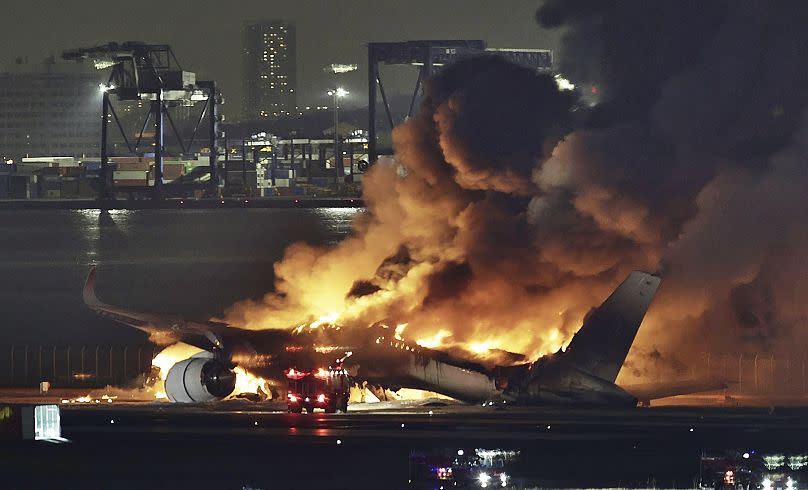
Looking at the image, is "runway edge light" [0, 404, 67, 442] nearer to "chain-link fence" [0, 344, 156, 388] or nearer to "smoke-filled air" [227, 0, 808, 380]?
"smoke-filled air" [227, 0, 808, 380]

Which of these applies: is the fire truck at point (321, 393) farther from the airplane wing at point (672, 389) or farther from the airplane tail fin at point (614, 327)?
the airplane wing at point (672, 389)

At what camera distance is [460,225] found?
87.5 metres

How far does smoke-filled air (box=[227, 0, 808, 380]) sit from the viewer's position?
270ft

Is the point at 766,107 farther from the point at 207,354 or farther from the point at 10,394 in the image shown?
the point at 10,394

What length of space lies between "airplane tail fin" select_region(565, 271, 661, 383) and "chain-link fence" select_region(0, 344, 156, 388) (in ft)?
117

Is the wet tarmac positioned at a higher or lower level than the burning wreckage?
lower

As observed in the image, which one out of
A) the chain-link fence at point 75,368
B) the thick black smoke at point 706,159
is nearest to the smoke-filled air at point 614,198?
the thick black smoke at point 706,159

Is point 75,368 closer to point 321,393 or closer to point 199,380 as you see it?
point 199,380

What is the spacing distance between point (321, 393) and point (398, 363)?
5.09 metres

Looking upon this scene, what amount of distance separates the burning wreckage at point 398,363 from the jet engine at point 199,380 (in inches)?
1.9

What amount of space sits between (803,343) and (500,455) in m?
36.7

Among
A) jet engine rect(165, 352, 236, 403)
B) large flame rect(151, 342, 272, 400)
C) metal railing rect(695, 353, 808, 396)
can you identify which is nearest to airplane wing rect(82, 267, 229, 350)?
jet engine rect(165, 352, 236, 403)

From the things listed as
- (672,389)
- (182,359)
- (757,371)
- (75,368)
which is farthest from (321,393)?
(75,368)

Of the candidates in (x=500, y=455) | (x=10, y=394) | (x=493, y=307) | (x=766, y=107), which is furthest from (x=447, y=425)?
(x=10, y=394)
